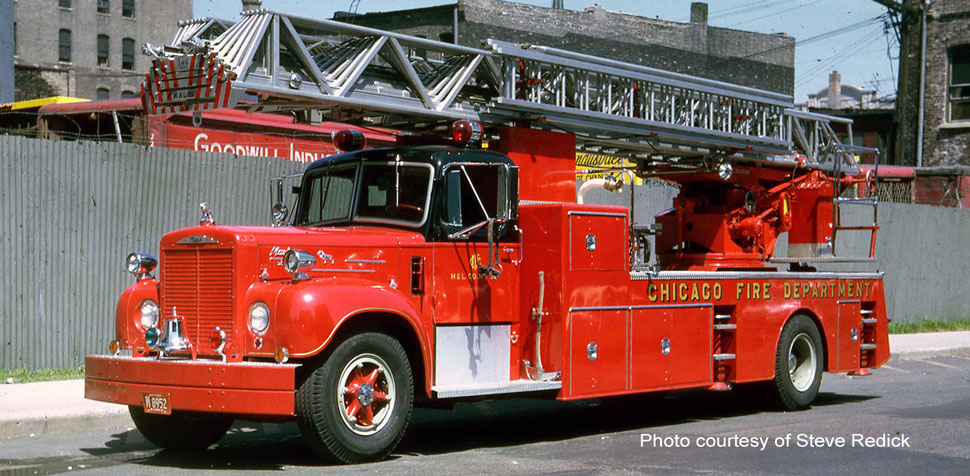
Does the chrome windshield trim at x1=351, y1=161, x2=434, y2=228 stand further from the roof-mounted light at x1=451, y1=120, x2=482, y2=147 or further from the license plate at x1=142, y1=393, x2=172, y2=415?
the license plate at x1=142, y1=393, x2=172, y2=415

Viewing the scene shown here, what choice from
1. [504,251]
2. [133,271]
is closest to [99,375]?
[133,271]

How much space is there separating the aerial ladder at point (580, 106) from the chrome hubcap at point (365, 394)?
2080 millimetres

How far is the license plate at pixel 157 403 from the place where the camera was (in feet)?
27.6

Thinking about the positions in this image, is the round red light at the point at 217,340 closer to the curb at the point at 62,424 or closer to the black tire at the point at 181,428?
the black tire at the point at 181,428

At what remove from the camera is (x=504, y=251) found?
10.1m

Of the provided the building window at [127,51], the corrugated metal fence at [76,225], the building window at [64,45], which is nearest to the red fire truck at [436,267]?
the corrugated metal fence at [76,225]

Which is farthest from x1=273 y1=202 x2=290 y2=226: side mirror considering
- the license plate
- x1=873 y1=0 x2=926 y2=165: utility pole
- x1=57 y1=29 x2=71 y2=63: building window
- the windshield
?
x1=57 y1=29 x2=71 y2=63: building window

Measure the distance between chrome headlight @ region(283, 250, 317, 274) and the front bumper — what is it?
0.70 metres

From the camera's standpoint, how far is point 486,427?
1143cm

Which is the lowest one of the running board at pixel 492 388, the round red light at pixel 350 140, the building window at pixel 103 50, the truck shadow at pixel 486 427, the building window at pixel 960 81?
the truck shadow at pixel 486 427

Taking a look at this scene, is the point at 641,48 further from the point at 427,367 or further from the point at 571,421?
the point at 427,367

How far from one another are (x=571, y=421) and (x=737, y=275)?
2.24 metres

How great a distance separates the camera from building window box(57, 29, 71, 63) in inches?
2372

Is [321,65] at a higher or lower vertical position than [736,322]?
higher
